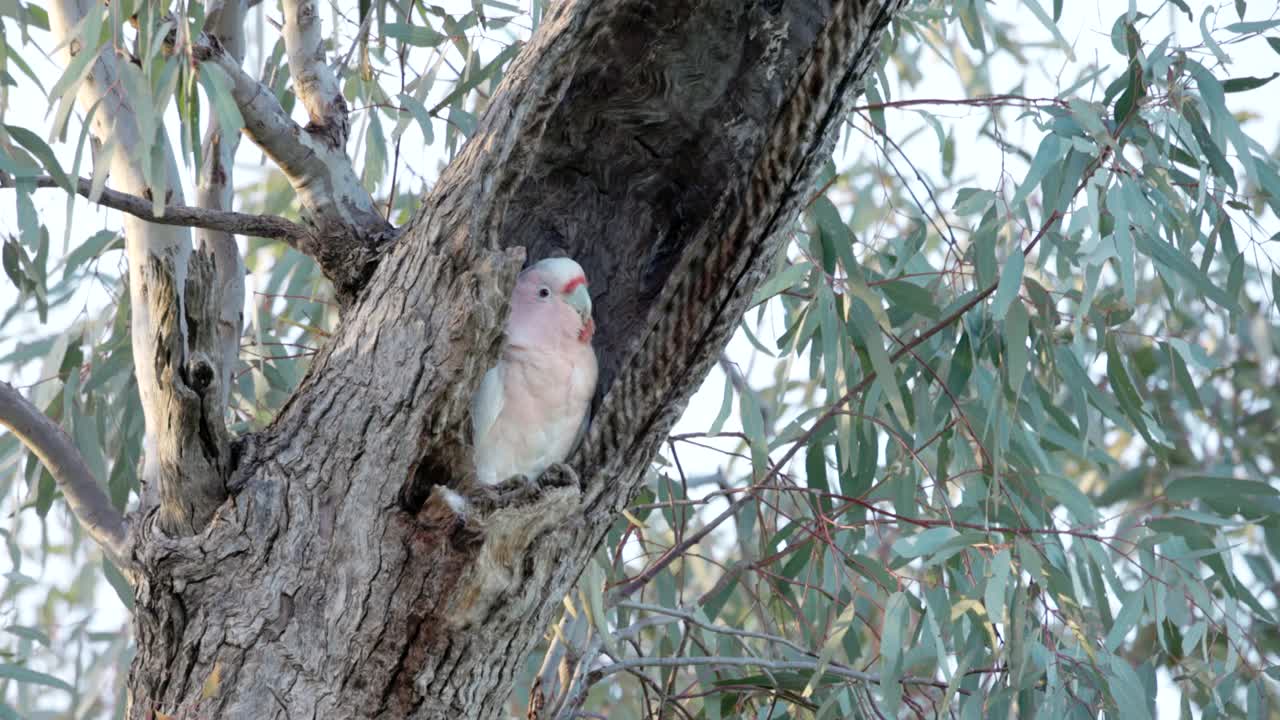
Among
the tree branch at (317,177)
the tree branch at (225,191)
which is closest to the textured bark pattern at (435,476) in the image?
the tree branch at (317,177)

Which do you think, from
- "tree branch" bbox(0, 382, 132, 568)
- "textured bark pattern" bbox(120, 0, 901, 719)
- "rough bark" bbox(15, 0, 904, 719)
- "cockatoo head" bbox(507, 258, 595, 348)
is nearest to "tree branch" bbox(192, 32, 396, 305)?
"rough bark" bbox(15, 0, 904, 719)

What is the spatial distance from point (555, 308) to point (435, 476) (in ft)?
1.41

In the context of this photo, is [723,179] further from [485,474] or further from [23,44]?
[23,44]

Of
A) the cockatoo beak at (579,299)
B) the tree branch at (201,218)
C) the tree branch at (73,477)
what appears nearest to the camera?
the tree branch at (201,218)

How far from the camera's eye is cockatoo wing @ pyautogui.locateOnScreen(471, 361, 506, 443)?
1592 millimetres

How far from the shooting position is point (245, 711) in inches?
47.3

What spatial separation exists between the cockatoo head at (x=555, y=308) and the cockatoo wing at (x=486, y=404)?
94 millimetres

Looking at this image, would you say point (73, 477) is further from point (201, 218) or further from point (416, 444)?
point (416, 444)

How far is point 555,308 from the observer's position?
66.8 inches

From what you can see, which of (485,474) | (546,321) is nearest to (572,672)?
(485,474)

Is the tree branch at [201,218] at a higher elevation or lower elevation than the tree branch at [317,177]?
lower

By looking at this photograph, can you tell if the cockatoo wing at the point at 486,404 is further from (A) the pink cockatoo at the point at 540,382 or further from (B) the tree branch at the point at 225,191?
(B) the tree branch at the point at 225,191

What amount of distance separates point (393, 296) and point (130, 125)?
0.51m

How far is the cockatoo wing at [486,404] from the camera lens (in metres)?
1.59
